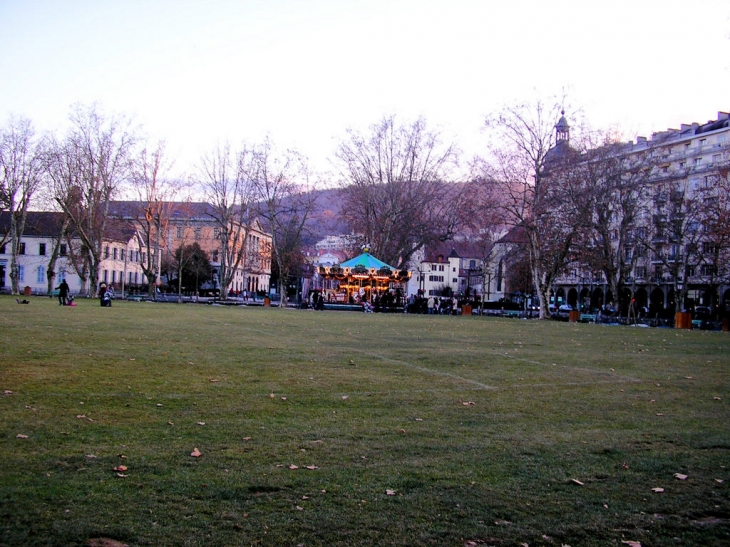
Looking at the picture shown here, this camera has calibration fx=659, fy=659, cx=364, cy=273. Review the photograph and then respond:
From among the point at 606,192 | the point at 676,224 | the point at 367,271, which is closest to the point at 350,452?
the point at 367,271

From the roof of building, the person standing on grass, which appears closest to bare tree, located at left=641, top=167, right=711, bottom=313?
the person standing on grass

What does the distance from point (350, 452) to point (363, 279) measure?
4449 cm

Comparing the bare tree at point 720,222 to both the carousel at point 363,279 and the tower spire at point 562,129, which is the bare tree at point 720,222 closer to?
the tower spire at point 562,129

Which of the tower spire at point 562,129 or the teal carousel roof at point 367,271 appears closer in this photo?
the tower spire at point 562,129

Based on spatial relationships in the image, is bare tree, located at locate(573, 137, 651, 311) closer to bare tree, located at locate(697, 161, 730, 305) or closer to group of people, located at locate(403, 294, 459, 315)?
bare tree, located at locate(697, 161, 730, 305)

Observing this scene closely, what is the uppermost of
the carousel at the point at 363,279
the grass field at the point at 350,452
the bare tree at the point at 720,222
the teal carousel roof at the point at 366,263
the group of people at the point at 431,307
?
the bare tree at the point at 720,222

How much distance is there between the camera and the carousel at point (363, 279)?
47969 millimetres

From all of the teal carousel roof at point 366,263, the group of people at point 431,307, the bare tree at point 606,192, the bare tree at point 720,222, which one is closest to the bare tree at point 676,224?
the bare tree at point 720,222

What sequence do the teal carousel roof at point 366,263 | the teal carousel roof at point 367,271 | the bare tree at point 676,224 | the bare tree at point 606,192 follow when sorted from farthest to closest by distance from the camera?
the bare tree at point 676,224 → the teal carousel roof at point 366,263 → the teal carousel roof at point 367,271 → the bare tree at point 606,192

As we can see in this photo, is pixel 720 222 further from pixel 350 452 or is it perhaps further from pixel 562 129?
pixel 350 452

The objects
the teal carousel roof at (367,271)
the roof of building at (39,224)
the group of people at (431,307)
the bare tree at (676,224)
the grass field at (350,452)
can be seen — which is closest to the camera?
the grass field at (350,452)

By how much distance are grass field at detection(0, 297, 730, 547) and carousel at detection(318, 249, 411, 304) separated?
34.6m

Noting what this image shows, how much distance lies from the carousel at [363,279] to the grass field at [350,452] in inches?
1364

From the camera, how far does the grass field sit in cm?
448
